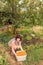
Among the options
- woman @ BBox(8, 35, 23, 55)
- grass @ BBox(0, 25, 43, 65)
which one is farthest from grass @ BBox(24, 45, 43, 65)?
woman @ BBox(8, 35, 23, 55)

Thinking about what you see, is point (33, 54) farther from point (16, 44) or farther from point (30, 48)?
point (16, 44)

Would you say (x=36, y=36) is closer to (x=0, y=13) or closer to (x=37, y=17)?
(x=37, y=17)

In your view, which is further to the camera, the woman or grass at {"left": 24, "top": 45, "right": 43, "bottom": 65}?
the woman

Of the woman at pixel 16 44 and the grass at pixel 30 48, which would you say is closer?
the grass at pixel 30 48

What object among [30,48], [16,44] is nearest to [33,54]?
[30,48]

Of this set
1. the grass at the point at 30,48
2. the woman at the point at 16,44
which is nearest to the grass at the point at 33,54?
the grass at the point at 30,48

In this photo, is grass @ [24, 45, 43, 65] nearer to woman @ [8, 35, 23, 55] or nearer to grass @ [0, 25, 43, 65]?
grass @ [0, 25, 43, 65]

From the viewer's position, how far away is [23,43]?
768cm

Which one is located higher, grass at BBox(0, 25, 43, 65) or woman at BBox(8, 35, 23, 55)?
woman at BBox(8, 35, 23, 55)

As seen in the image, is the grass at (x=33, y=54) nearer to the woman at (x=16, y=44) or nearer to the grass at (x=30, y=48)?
the grass at (x=30, y=48)

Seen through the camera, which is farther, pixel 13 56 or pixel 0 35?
pixel 0 35

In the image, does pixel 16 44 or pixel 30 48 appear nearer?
pixel 16 44

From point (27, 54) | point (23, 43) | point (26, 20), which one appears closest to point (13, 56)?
point (27, 54)

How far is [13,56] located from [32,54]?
0.60 m
